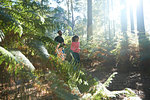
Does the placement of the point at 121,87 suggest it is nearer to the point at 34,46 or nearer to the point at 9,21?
the point at 34,46

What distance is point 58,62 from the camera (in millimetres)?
1986

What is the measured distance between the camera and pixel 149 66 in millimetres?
4742

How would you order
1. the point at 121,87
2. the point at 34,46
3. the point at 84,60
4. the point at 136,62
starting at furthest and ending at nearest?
the point at 84,60 < the point at 136,62 < the point at 121,87 < the point at 34,46

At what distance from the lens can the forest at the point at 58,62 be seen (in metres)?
1.66

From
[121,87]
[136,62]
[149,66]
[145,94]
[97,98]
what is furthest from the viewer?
[136,62]

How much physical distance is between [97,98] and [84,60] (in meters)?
4.83

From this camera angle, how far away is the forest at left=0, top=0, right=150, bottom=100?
166cm

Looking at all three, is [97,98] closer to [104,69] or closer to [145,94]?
[145,94]

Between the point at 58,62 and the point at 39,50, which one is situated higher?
the point at 39,50

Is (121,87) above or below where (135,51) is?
below

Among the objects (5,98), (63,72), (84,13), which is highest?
(84,13)

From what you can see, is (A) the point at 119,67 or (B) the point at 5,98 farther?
(A) the point at 119,67

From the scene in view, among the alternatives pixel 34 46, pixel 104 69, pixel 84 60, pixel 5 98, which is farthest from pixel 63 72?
pixel 84 60

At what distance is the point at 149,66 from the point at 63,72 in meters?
3.82
